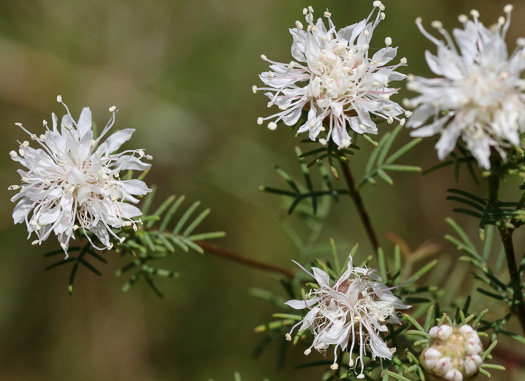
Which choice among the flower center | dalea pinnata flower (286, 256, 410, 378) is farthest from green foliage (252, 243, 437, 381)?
the flower center

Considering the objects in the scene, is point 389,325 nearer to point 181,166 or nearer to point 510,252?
point 510,252

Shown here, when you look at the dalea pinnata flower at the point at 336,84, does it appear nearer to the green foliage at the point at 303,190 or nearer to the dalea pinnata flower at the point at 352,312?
the green foliage at the point at 303,190

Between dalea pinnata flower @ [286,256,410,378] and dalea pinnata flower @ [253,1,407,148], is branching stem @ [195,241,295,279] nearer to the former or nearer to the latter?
dalea pinnata flower @ [286,256,410,378]

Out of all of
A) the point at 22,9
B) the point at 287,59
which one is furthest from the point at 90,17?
the point at 287,59

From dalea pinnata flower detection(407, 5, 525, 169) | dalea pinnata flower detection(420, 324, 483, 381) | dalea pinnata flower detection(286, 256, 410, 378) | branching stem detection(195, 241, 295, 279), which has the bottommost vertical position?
dalea pinnata flower detection(420, 324, 483, 381)

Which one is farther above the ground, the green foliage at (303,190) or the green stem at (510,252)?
the green foliage at (303,190)

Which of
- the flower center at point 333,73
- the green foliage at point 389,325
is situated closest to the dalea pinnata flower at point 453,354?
the green foliage at point 389,325

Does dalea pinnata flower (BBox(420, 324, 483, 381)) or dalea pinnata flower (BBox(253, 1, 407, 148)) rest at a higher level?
dalea pinnata flower (BBox(253, 1, 407, 148))
